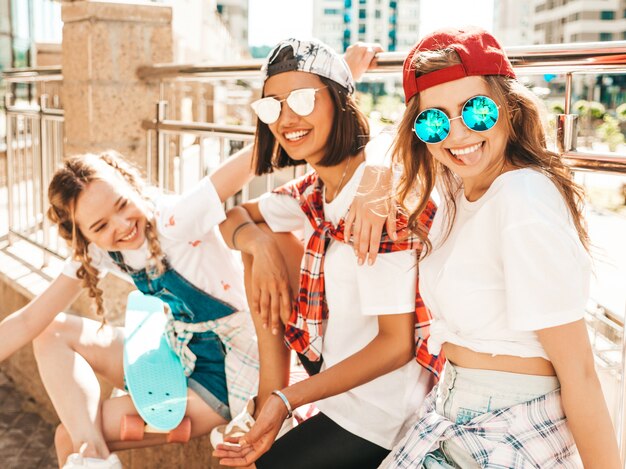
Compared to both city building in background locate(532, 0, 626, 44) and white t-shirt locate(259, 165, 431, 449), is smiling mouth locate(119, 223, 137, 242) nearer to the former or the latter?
white t-shirt locate(259, 165, 431, 449)

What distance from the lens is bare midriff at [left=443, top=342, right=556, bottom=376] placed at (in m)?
1.60

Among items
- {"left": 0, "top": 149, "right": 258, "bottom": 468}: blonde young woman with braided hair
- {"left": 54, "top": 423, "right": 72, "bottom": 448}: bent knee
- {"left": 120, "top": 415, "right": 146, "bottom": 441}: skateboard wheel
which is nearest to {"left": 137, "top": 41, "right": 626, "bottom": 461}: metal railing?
{"left": 0, "top": 149, "right": 258, "bottom": 468}: blonde young woman with braided hair

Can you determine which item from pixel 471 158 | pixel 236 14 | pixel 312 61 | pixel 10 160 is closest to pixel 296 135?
pixel 312 61

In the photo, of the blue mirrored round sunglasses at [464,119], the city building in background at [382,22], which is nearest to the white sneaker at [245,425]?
the blue mirrored round sunglasses at [464,119]

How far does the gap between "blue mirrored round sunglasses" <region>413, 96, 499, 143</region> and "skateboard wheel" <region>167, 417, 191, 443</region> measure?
4.91 ft

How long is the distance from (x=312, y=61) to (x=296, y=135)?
0.24m

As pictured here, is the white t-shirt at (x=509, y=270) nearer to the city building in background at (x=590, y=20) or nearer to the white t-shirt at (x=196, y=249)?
the white t-shirt at (x=196, y=249)

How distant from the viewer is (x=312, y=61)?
2201mm

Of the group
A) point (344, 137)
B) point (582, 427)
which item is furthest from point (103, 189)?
point (582, 427)

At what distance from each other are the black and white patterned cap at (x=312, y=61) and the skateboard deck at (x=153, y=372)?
1.21m

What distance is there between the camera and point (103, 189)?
8.70 ft

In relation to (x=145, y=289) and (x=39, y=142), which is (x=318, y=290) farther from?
(x=39, y=142)

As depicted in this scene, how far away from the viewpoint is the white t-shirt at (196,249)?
2.67m

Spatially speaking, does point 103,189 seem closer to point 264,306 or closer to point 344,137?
point 264,306
